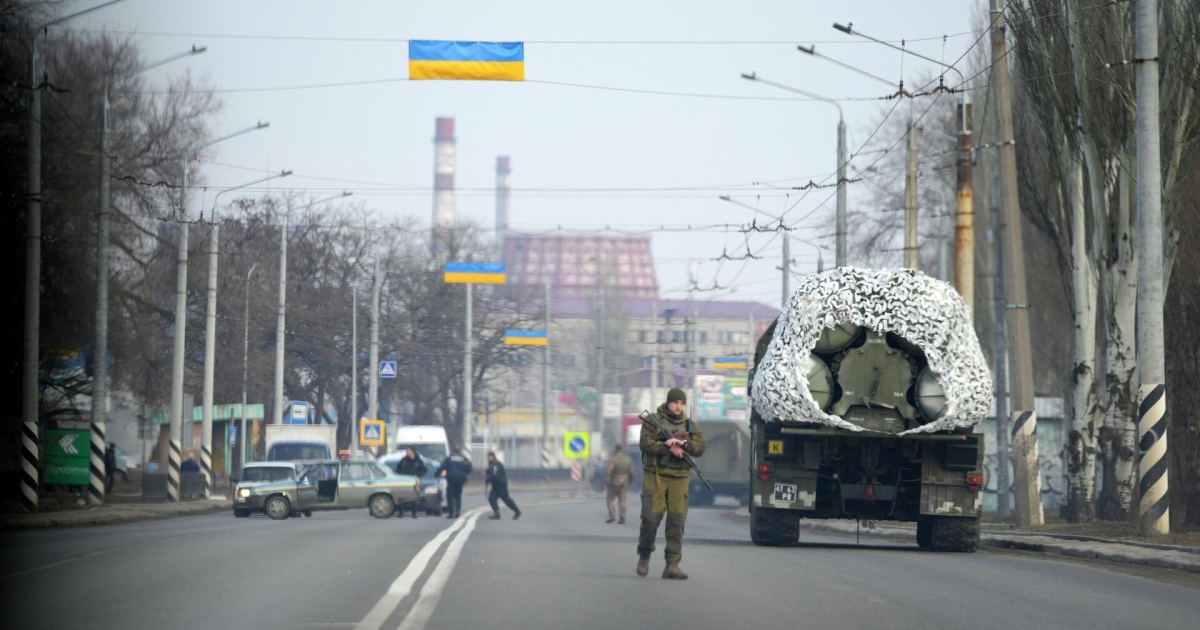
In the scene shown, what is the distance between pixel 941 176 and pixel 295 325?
28824mm

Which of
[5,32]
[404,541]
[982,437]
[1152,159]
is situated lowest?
[404,541]

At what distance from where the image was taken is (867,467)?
19.8 m

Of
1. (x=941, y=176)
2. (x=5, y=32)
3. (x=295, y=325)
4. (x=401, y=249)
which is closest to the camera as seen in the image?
(x=5, y=32)

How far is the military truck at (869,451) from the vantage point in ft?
63.8

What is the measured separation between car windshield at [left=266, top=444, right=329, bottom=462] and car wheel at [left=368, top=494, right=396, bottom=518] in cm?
1266

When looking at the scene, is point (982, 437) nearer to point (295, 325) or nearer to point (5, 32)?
point (5, 32)

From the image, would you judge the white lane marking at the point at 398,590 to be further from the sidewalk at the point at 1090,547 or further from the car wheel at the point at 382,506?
the car wheel at the point at 382,506

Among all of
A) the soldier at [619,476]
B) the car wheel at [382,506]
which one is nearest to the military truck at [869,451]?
the soldier at [619,476]

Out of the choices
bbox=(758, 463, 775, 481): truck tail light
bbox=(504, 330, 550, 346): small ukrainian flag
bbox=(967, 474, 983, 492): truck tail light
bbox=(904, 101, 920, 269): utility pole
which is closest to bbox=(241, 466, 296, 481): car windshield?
bbox=(904, 101, 920, 269): utility pole

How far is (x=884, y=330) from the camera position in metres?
19.5

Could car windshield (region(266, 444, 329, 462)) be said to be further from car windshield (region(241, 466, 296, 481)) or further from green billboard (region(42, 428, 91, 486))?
green billboard (region(42, 428, 91, 486))

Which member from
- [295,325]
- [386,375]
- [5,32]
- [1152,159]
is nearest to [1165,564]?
[1152,159]

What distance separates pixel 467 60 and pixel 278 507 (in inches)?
545

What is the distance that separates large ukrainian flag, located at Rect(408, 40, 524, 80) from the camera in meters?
26.2
